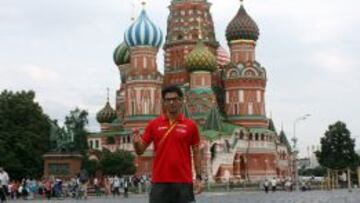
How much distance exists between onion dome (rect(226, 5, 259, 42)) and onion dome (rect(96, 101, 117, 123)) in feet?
53.4

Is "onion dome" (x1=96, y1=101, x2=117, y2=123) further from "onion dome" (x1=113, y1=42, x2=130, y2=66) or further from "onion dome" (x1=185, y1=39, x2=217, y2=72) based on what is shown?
"onion dome" (x1=185, y1=39, x2=217, y2=72)

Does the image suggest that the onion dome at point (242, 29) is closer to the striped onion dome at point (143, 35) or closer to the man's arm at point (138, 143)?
the striped onion dome at point (143, 35)

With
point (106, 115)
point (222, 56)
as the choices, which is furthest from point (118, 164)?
point (222, 56)

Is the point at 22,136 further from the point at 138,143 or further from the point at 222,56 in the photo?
the point at 138,143

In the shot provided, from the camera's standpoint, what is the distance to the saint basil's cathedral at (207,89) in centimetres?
6059

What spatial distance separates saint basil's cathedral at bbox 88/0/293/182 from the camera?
60.6 m

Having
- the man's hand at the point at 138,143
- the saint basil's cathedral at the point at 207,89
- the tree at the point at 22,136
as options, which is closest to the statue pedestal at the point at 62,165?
the tree at the point at 22,136

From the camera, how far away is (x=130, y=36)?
64.4 meters

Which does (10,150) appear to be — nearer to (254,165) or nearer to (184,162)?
(254,165)

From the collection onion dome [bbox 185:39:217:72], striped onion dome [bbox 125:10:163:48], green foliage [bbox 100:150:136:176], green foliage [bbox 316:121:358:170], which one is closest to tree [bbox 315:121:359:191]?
green foliage [bbox 316:121:358:170]

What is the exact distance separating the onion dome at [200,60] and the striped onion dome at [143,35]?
337cm

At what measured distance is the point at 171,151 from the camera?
6.91 metres

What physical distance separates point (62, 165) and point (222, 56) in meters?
37.5

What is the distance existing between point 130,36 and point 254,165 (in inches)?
640
